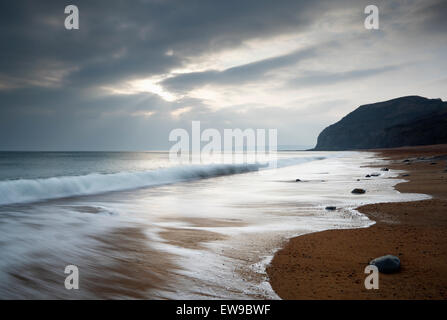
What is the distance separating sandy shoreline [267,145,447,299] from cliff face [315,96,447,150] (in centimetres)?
10227

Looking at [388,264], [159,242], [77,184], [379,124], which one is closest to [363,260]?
[388,264]

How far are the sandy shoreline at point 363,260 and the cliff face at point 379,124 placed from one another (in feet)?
336

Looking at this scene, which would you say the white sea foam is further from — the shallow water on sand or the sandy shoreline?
the sandy shoreline

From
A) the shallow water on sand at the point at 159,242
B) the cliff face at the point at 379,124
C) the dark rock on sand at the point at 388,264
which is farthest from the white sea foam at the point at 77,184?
the cliff face at the point at 379,124

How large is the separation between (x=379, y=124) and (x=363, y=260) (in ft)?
509

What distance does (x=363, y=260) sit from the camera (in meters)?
3.86

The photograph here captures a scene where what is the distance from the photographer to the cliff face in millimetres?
102312

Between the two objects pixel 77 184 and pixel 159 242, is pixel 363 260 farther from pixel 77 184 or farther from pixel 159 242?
pixel 77 184

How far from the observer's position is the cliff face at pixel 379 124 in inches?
4028

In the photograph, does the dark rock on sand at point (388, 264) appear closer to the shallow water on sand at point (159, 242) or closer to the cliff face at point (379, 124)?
the shallow water on sand at point (159, 242)

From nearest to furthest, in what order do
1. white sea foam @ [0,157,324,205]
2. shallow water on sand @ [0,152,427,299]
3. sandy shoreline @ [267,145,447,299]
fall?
sandy shoreline @ [267,145,447,299] → shallow water on sand @ [0,152,427,299] → white sea foam @ [0,157,324,205]

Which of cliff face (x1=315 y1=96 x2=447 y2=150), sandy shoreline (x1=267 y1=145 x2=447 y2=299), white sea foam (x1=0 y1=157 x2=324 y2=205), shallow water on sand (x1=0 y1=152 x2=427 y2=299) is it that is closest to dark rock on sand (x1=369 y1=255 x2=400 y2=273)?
sandy shoreline (x1=267 y1=145 x2=447 y2=299)
